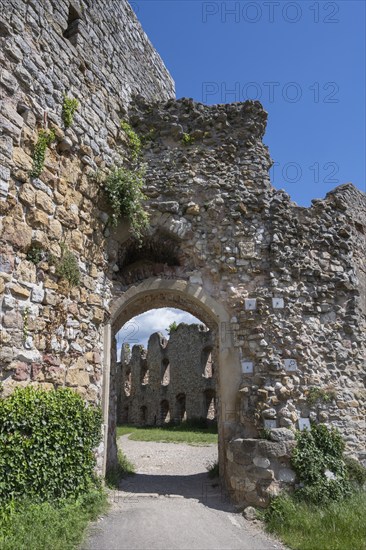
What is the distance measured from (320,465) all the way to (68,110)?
6266 millimetres

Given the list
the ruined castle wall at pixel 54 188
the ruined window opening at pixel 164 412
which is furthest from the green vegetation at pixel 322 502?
the ruined window opening at pixel 164 412

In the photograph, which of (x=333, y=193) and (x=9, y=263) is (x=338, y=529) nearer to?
(x=9, y=263)

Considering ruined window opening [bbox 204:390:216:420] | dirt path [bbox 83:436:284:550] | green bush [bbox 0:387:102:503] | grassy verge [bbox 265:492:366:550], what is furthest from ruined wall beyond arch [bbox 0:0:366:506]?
ruined window opening [bbox 204:390:216:420]

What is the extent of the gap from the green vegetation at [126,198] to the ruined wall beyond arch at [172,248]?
0.17 meters

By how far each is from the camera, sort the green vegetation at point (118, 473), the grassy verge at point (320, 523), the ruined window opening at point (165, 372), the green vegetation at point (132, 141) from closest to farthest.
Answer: the grassy verge at point (320, 523) < the green vegetation at point (118, 473) < the green vegetation at point (132, 141) < the ruined window opening at point (165, 372)

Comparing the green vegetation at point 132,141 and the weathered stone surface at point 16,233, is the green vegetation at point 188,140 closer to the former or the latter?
the green vegetation at point 132,141

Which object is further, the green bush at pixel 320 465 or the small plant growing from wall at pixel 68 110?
the small plant growing from wall at pixel 68 110

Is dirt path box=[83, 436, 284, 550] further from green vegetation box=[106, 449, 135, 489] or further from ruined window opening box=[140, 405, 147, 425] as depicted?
ruined window opening box=[140, 405, 147, 425]

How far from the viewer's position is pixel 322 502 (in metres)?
5.89

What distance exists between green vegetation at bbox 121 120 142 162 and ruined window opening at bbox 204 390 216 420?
52.4ft

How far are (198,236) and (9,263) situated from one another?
11.4ft

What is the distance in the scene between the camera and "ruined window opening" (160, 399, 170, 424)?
78.7 feet

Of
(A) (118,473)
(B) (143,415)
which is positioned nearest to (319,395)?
(A) (118,473)

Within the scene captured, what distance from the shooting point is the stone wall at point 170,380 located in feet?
72.6
